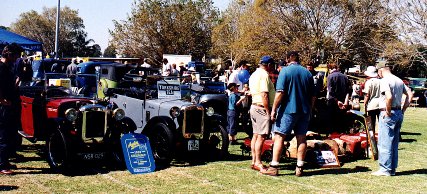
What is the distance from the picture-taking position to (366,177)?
7238 millimetres

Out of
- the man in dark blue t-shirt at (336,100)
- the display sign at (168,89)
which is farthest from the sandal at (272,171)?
the man in dark blue t-shirt at (336,100)

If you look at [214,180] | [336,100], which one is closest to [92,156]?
[214,180]

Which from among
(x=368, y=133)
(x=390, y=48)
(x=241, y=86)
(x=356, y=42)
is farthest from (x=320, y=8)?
(x=368, y=133)

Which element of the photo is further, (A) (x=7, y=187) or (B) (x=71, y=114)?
(B) (x=71, y=114)

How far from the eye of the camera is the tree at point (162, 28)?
157 ft

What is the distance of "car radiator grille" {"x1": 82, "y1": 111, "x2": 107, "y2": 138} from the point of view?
7.31 m

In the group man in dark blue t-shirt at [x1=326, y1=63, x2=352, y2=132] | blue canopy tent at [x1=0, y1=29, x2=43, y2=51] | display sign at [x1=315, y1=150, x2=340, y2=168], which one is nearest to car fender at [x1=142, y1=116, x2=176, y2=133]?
display sign at [x1=315, y1=150, x2=340, y2=168]

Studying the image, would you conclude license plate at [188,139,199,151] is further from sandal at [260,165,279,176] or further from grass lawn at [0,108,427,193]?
sandal at [260,165,279,176]

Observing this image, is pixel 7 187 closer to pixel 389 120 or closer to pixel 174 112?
pixel 174 112

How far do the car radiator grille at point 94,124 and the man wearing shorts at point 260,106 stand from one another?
93.4 inches

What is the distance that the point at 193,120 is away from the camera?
812 cm

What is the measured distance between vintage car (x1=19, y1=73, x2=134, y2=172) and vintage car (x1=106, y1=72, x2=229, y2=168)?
50 cm

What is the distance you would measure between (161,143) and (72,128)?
1.48m

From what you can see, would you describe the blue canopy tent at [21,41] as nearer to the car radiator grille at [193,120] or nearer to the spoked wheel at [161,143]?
the spoked wheel at [161,143]
